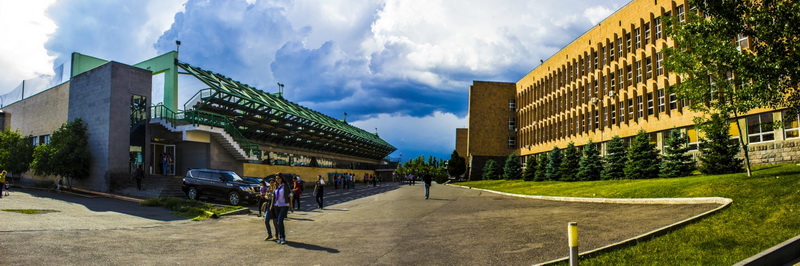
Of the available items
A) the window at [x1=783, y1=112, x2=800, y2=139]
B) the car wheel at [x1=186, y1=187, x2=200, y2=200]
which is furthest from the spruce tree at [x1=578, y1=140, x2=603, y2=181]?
the car wheel at [x1=186, y1=187, x2=200, y2=200]

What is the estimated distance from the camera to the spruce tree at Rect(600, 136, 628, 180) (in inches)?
1222

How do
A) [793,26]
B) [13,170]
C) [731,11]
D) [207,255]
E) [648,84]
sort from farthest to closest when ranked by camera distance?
[648,84]
[13,170]
[731,11]
[793,26]
[207,255]

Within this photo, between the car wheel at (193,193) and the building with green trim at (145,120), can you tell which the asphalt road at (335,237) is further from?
the building with green trim at (145,120)

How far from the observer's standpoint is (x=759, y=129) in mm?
27469

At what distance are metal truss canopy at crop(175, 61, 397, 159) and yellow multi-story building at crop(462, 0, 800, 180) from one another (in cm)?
2575

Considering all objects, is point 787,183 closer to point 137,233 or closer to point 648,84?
point 137,233

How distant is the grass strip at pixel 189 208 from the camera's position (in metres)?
18.2

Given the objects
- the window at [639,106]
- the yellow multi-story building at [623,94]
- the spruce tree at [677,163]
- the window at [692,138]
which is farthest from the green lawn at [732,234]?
the window at [639,106]

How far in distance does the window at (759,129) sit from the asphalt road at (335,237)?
16.1 metres

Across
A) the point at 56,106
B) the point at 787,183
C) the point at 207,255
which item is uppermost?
the point at 56,106

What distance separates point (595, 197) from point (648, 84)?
20861 mm

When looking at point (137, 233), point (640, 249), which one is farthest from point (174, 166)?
point (640, 249)

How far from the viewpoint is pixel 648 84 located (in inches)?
1441

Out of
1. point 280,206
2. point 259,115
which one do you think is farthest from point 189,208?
point 259,115
